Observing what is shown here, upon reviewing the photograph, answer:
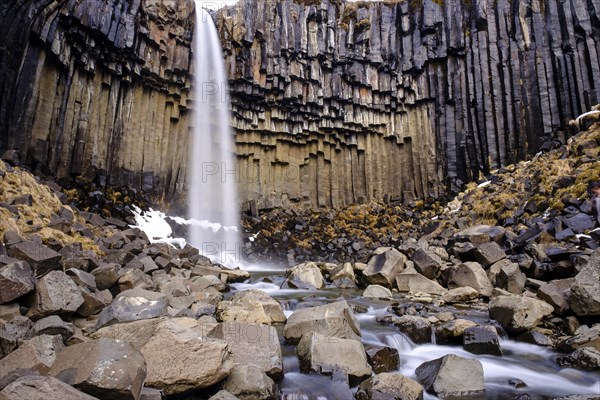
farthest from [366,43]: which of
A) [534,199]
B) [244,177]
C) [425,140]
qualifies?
[534,199]

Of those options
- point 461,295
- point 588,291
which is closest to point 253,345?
point 588,291

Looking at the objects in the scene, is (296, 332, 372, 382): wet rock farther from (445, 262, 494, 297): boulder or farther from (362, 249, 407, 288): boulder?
(362, 249, 407, 288): boulder

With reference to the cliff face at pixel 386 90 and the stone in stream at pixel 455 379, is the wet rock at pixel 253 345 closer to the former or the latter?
the stone in stream at pixel 455 379

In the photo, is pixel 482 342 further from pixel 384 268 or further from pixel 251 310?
pixel 384 268

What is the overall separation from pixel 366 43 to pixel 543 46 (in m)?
9.57

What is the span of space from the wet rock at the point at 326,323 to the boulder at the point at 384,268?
438cm

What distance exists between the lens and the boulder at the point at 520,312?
5840 millimetres

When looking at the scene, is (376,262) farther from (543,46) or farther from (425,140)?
(543,46)

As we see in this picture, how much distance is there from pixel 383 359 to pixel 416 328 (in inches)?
52.7

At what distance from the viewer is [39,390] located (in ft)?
8.52

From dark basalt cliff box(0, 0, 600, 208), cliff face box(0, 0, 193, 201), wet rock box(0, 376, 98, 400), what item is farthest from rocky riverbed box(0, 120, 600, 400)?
dark basalt cliff box(0, 0, 600, 208)

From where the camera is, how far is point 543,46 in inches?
766

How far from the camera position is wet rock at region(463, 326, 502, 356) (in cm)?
515

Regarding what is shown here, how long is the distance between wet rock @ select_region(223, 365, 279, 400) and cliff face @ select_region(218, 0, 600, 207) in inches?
765
